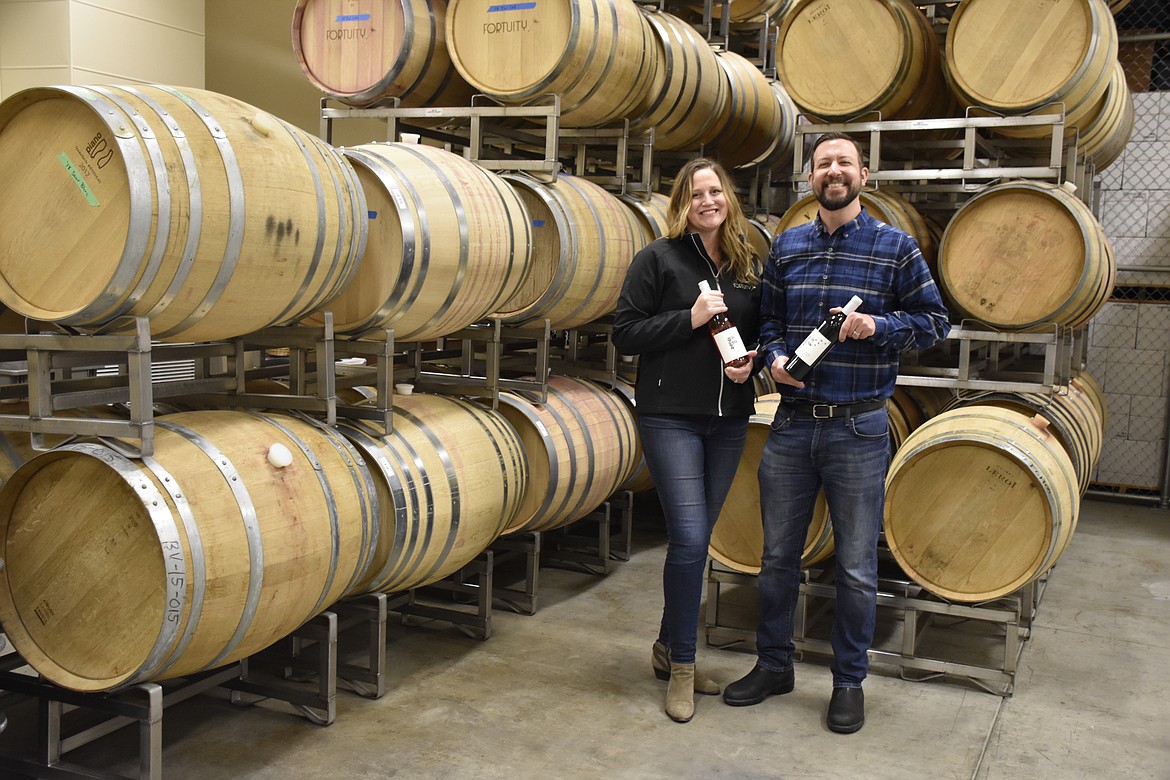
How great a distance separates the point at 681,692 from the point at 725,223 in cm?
165

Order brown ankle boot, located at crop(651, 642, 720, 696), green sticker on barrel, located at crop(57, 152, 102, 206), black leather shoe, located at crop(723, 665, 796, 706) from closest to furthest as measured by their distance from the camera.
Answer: green sticker on barrel, located at crop(57, 152, 102, 206), black leather shoe, located at crop(723, 665, 796, 706), brown ankle boot, located at crop(651, 642, 720, 696)

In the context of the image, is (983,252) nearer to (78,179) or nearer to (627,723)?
(627,723)

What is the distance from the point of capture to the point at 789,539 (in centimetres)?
395

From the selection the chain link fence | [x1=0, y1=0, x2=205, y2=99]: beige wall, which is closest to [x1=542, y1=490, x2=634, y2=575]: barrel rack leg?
the chain link fence

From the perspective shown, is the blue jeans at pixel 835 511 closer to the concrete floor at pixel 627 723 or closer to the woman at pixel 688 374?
the woman at pixel 688 374

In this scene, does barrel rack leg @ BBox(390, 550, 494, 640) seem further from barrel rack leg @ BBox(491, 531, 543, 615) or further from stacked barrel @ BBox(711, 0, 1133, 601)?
stacked barrel @ BBox(711, 0, 1133, 601)

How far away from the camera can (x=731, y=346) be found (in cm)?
356

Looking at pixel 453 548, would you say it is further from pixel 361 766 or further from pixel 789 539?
pixel 789 539

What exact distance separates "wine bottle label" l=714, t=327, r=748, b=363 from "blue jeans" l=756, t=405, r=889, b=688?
403 mm

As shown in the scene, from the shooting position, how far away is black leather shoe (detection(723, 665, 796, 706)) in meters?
3.94

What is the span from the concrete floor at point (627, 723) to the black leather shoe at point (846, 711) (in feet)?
0.15

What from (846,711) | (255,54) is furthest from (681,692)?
(255,54)

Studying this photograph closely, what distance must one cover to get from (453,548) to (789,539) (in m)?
1.23

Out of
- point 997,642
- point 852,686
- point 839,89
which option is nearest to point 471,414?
point 852,686
